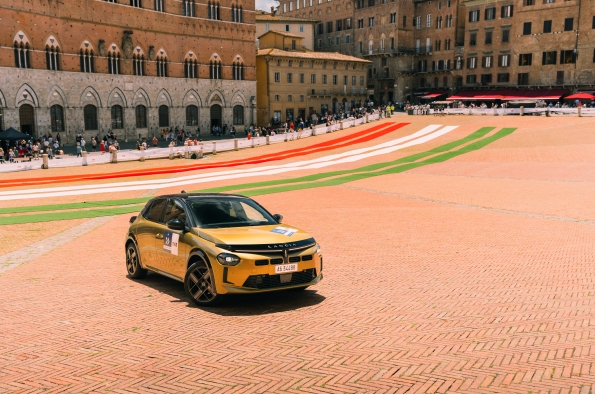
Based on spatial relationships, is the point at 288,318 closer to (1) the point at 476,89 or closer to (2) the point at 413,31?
(1) the point at 476,89

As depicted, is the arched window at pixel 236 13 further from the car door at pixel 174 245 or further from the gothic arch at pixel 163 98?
the car door at pixel 174 245

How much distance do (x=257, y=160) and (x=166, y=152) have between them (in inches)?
280

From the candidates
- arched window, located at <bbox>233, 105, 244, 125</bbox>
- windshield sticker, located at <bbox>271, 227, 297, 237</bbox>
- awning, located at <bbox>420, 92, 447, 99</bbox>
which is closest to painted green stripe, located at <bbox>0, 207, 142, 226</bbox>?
windshield sticker, located at <bbox>271, 227, 297, 237</bbox>

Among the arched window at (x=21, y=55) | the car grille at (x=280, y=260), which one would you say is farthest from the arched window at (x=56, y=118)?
the car grille at (x=280, y=260)

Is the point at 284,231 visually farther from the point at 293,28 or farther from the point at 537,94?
the point at 293,28

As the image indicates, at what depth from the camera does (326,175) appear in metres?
32.1

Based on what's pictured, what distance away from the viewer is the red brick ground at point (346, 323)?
5.82 m

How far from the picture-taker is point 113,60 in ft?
175

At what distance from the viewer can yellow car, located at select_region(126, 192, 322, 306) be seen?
7.91m

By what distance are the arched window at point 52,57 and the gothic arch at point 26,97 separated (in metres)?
2.85

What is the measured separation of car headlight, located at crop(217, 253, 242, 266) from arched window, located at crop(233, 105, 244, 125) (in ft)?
192

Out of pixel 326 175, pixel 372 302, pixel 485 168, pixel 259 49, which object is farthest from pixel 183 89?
pixel 372 302

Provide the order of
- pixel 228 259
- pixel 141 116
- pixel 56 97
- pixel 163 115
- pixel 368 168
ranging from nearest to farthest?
pixel 228 259 < pixel 368 168 < pixel 56 97 < pixel 141 116 < pixel 163 115

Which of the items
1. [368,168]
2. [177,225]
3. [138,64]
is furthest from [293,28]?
[177,225]
